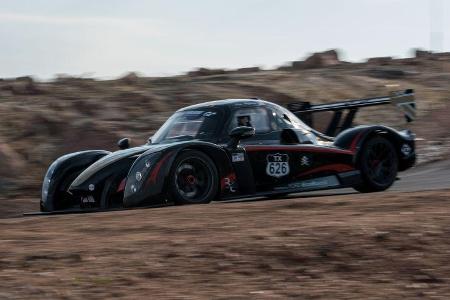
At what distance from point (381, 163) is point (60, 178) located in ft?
15.4

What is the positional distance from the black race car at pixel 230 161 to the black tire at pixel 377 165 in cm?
1

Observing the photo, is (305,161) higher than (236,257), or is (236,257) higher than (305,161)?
(305,161)

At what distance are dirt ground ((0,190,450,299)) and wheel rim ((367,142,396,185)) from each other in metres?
4.66

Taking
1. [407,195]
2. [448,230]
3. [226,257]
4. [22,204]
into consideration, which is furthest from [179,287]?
[22,204]

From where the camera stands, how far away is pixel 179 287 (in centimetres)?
599

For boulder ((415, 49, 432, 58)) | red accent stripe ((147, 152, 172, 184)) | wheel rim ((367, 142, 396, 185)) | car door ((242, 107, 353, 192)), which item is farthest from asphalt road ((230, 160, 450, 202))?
boulder ((415, 49, 432, 58))

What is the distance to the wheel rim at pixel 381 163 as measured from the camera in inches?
521

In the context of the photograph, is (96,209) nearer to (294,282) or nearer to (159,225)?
(159,225)

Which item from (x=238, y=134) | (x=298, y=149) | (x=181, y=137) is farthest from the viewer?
(x=298, y=149)

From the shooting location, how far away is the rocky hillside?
18625 millimetres

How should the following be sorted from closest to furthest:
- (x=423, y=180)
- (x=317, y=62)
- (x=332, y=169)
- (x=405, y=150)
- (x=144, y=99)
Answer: (x=332, y=169) → (x=405, y=150) → (x=423, y=180) → (x=144, y=99) → (x=317, y=62)

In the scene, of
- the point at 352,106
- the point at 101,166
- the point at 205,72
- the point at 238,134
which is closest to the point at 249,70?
the point at 205,72

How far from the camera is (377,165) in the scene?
1336 centimetres

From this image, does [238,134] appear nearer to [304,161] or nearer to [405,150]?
[304,161]
